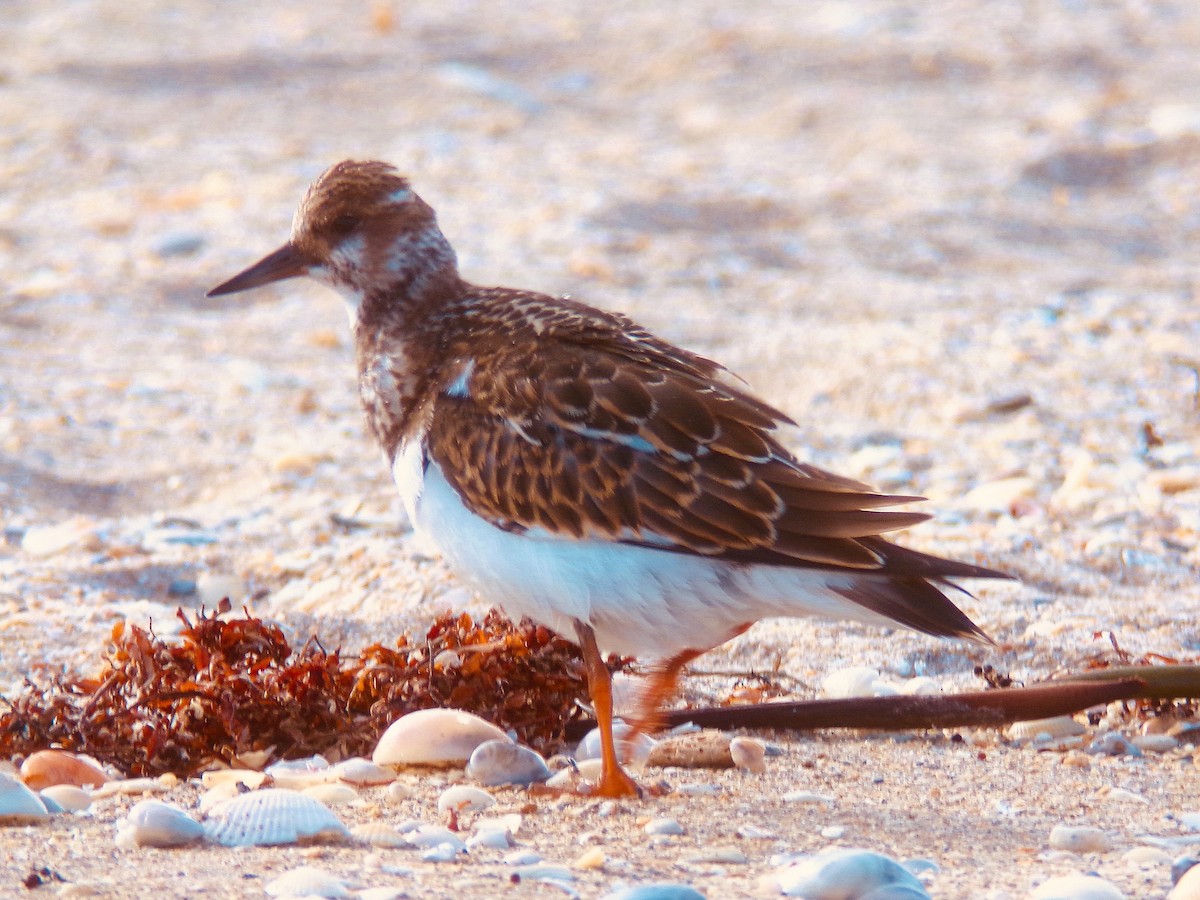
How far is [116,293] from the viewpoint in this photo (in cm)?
723

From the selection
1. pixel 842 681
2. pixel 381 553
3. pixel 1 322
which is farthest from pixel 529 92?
pixel 842 681

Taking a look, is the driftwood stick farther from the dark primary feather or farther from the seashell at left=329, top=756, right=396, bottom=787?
the seashell at left=329, top=756, right=396, bottom=787

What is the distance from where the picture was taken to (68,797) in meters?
2.98

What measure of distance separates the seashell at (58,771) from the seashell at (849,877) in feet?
4.63

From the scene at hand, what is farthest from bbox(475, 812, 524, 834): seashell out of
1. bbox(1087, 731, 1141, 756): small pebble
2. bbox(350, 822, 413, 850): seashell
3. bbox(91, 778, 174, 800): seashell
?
bbox(1087, 731, 1141, 756): small pebble

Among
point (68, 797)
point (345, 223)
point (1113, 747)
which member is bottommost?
point (68, 797)

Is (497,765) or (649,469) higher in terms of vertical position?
(649,469)

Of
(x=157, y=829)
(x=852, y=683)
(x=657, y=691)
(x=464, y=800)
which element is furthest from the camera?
(x=852, y=683)

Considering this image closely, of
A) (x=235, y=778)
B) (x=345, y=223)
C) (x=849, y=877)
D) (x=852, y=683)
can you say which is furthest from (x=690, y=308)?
(x=849, y=877)

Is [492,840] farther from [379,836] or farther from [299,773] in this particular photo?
[299,773]

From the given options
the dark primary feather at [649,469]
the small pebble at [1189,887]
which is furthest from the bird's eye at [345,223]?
the small pebble at [1189,887]

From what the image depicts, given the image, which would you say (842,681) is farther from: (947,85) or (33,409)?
(947,85)

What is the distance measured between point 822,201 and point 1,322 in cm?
402

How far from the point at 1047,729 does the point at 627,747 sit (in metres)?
0.87
